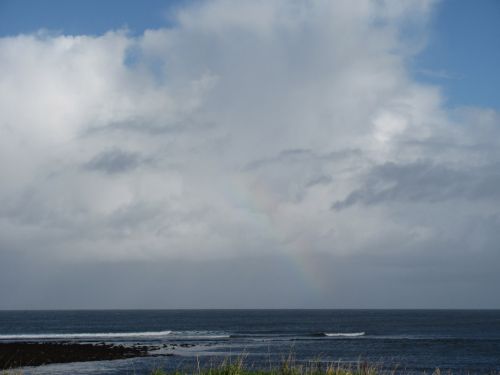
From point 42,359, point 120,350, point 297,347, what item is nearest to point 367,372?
point 42,359

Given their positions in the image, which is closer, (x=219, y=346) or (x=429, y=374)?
(x=429, y=374)

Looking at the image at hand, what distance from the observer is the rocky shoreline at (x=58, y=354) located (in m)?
51.8

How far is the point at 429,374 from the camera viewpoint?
45844mm

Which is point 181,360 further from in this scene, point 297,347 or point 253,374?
point 253,374

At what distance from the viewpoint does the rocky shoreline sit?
2041 inches

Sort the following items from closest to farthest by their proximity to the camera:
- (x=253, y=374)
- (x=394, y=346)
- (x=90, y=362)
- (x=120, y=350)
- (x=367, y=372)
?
(x=367, y=372) → (x=253, y=374) → (x=90, y=362) → (x=120, y=350) → (x=394, y=346)

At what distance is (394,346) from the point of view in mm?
72688

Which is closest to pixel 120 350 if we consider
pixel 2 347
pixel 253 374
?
pixel 2 347

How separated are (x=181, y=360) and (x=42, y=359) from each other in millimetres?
12786

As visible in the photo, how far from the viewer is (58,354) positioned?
187ft

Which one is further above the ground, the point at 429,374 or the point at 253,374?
the point at 253,374

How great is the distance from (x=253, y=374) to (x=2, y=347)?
177 feet

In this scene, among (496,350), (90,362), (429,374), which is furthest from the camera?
(496,350)

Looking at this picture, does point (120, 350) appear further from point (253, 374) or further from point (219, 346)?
point (253, 374)
